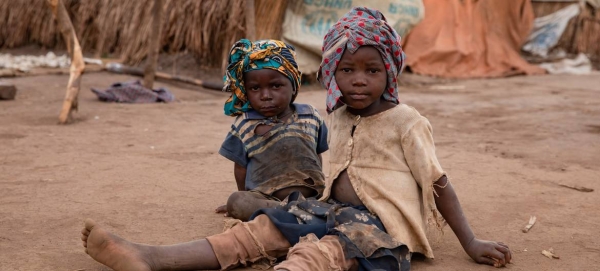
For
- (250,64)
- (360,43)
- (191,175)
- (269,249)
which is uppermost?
(360,43)

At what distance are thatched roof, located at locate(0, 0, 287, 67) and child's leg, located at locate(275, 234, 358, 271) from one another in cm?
617

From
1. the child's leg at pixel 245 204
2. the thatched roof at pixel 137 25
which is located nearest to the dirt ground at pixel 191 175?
the child's leg at pixel 245 204

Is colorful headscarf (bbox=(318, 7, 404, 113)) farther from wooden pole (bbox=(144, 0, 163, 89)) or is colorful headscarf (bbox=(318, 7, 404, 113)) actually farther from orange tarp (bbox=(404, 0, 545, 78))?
orange tarp (bbox=(404, 0, 545, 78))

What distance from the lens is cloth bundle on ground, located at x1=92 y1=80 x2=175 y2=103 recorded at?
7.20 meters

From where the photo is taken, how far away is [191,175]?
4.05 meters

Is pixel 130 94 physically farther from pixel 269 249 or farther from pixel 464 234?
pixel 464 234

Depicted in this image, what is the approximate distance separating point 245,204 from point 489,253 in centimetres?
98

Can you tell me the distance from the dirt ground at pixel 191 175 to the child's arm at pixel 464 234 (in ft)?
0.20

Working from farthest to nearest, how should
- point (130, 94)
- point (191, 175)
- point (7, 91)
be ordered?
point (130, 94)
point (7, 91)
point (191, 175)

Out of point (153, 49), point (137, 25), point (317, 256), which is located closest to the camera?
point (317, 256)

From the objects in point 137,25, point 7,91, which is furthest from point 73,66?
point 137,25

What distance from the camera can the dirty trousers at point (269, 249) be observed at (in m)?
2.37

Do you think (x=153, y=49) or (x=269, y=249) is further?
(x=153, y=49)

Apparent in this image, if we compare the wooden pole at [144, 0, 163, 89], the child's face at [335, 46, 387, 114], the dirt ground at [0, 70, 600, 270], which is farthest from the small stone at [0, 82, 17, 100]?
the child's face at [335, 46, 387, 114]
